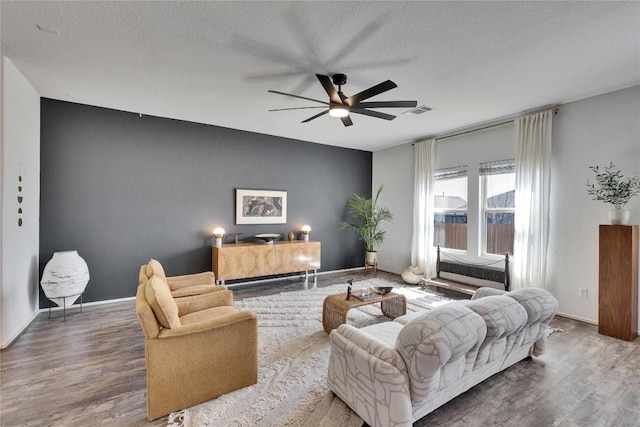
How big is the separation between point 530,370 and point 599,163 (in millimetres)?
2855

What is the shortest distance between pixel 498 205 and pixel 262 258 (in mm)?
4130

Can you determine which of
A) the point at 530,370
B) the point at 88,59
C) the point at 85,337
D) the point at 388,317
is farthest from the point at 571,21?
the point at 85,337

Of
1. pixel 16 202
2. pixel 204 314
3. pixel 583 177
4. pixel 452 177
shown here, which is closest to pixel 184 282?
pixel 204 314

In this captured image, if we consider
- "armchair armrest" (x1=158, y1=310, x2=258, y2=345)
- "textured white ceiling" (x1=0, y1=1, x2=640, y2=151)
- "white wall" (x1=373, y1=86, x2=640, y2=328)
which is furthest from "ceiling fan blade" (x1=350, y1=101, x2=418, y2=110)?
"white wall" (x1=373, y1=86, x2=640, y2=328)

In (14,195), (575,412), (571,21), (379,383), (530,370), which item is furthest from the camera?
(14,195)

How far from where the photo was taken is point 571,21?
2.26m

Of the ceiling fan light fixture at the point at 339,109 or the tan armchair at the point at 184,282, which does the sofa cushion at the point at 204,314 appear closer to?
the tan armchair at the point at 184,282

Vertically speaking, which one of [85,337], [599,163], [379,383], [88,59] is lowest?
[85,337]

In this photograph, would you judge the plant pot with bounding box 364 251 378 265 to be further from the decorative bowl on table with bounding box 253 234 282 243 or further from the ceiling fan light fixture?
the ceiling fan light fixture

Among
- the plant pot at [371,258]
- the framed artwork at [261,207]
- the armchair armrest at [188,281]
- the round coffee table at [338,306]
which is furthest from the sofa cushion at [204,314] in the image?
the plant pot at [371,258]

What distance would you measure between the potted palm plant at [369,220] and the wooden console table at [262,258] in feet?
4.14

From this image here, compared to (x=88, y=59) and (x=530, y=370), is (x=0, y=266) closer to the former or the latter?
(x=88, y=59)

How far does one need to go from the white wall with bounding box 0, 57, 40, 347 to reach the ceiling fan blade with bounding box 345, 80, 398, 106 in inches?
138

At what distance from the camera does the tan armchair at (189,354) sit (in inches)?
76.9
